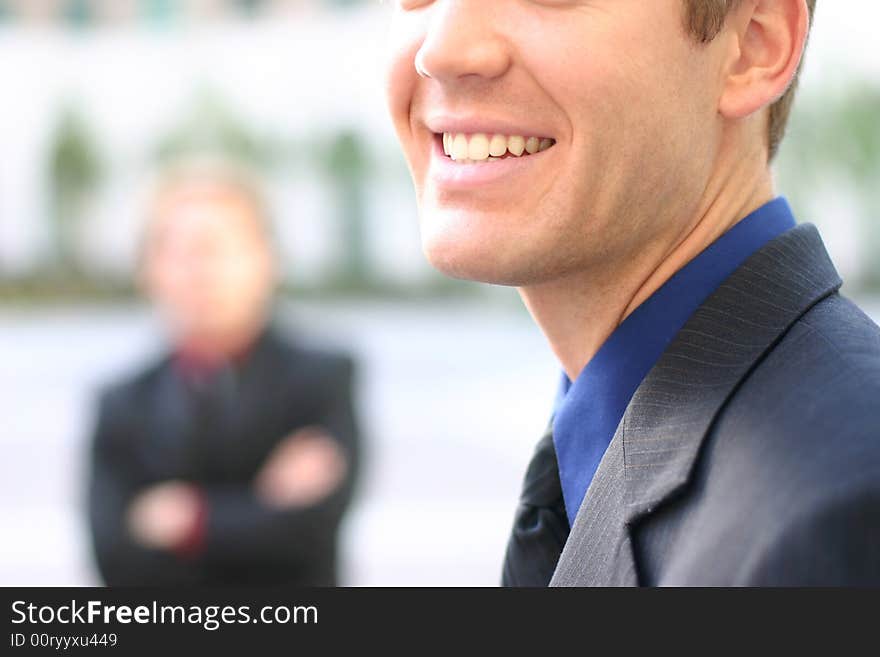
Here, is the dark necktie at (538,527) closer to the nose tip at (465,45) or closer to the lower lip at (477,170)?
the lower lip at (477,170)

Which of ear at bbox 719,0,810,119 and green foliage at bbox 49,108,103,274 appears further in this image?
green foliage at bbox 49,108,103,274

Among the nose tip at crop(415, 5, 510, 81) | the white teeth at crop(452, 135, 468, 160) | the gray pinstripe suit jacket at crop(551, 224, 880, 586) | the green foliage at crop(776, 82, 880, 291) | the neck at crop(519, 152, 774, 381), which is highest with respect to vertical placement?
the green foliage at crop(776, 82, 880, 291)

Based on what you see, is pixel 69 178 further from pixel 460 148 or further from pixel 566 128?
pixel 566 128

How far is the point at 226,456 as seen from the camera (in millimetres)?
2910

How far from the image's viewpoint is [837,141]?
6.48 meters

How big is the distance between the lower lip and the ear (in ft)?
0.67

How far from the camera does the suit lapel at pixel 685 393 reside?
3.23 ft

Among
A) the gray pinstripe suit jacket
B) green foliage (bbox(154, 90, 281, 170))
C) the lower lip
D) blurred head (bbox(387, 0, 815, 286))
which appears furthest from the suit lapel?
green foliage (bbox(154, 90, 281, 170))

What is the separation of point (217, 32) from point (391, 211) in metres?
1.84

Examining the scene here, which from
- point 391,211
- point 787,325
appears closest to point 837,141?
point 391,211

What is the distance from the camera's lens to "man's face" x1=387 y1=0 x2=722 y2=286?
109 cm

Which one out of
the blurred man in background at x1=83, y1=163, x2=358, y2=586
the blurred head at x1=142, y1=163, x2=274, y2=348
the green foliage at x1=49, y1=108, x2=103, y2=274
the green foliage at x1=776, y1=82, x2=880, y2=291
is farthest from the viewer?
the green foliage at x1=49, y1=108, x2=103, y2=274

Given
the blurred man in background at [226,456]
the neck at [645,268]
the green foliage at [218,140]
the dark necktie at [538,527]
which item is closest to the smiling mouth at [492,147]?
the neck at [645,268]

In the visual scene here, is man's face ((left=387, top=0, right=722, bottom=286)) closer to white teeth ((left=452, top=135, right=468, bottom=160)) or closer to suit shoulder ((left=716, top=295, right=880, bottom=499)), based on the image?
white teeth ((left=452, top=135, right=468, bottom=160))
